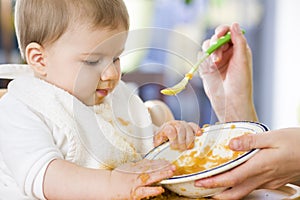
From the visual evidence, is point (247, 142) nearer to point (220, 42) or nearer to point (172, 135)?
point (172, 135)

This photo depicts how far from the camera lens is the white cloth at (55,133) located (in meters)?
0.90

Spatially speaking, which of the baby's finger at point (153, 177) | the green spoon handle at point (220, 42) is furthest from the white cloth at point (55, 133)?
the green spoon handle at point (220, 42)

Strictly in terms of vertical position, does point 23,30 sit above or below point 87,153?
above

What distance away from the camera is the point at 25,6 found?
0.99 meters

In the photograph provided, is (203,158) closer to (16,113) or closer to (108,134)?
(108,134)

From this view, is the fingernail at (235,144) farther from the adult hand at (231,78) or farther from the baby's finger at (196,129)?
the adult hand at (231,78)

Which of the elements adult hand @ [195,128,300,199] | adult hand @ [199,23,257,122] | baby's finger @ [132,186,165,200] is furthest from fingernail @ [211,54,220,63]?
baby's finger @ [132,186,165,200]

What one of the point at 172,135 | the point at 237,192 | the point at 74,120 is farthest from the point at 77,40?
the point at 237,192

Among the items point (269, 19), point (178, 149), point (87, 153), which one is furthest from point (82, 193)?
point (269, 19)

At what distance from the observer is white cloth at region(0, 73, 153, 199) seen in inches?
35.6

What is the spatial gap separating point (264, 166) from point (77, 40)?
396 millimetres

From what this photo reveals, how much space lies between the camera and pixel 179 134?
1002 mm

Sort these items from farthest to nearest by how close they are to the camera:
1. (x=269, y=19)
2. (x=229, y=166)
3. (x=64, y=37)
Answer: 1. (x=269, y=19)
2. (x=64, y=37)
3. (x=229, y=166)

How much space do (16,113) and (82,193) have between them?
19 centimetres
